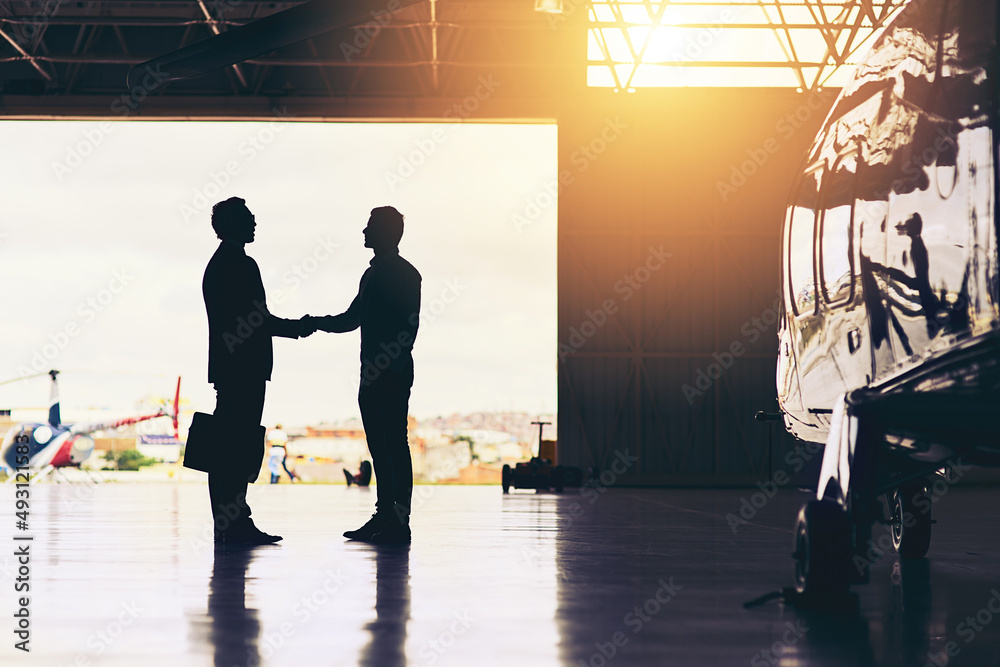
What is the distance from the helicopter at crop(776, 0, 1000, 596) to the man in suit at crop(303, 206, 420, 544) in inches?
83.7

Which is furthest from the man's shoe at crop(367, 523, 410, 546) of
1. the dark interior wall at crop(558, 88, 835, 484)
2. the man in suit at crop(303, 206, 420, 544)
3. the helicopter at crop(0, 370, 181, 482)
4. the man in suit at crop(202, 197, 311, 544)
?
the helicopter at crop(0, 370, 181, 482)

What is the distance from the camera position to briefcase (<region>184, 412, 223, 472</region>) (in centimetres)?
488

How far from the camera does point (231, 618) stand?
280cm

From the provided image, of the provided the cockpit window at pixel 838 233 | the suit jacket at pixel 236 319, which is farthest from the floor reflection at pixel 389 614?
the cockpit window at pixel 838 233

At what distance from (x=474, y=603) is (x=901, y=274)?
68.7 inches

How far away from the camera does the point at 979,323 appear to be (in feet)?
8.52

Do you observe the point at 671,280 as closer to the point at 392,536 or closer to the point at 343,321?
the point at 343,321

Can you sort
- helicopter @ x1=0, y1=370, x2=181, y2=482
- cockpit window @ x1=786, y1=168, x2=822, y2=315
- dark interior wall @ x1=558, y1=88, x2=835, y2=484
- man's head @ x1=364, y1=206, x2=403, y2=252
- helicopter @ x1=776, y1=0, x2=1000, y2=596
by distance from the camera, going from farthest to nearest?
helicopter @ x1=0, y1=370, x2=181, y2=482, dark interior wall @ x1=558, y1=88, x2=835, y2=484, man's head @ x1=364, y1=206, x2=403, y2=252, cockpit window @ x1=786, y1=168, x2=822, y2=315, helicopter @ x1=776, y1=0, x2=1000, y2=596

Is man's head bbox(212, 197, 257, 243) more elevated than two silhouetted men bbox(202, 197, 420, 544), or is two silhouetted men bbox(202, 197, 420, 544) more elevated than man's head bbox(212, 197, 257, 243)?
man's head bbox(212, 197, 257, 243)

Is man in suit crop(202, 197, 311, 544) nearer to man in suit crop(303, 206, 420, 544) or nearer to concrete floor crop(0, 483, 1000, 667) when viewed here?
concrete floor crop(0, 483, 1000, 667)

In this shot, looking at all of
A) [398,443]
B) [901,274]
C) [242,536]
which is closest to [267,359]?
[398,443]

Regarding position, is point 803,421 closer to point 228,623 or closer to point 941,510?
point 228,623

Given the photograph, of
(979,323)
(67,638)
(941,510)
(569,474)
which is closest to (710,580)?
(979,323)

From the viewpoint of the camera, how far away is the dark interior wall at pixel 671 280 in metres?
17.8
